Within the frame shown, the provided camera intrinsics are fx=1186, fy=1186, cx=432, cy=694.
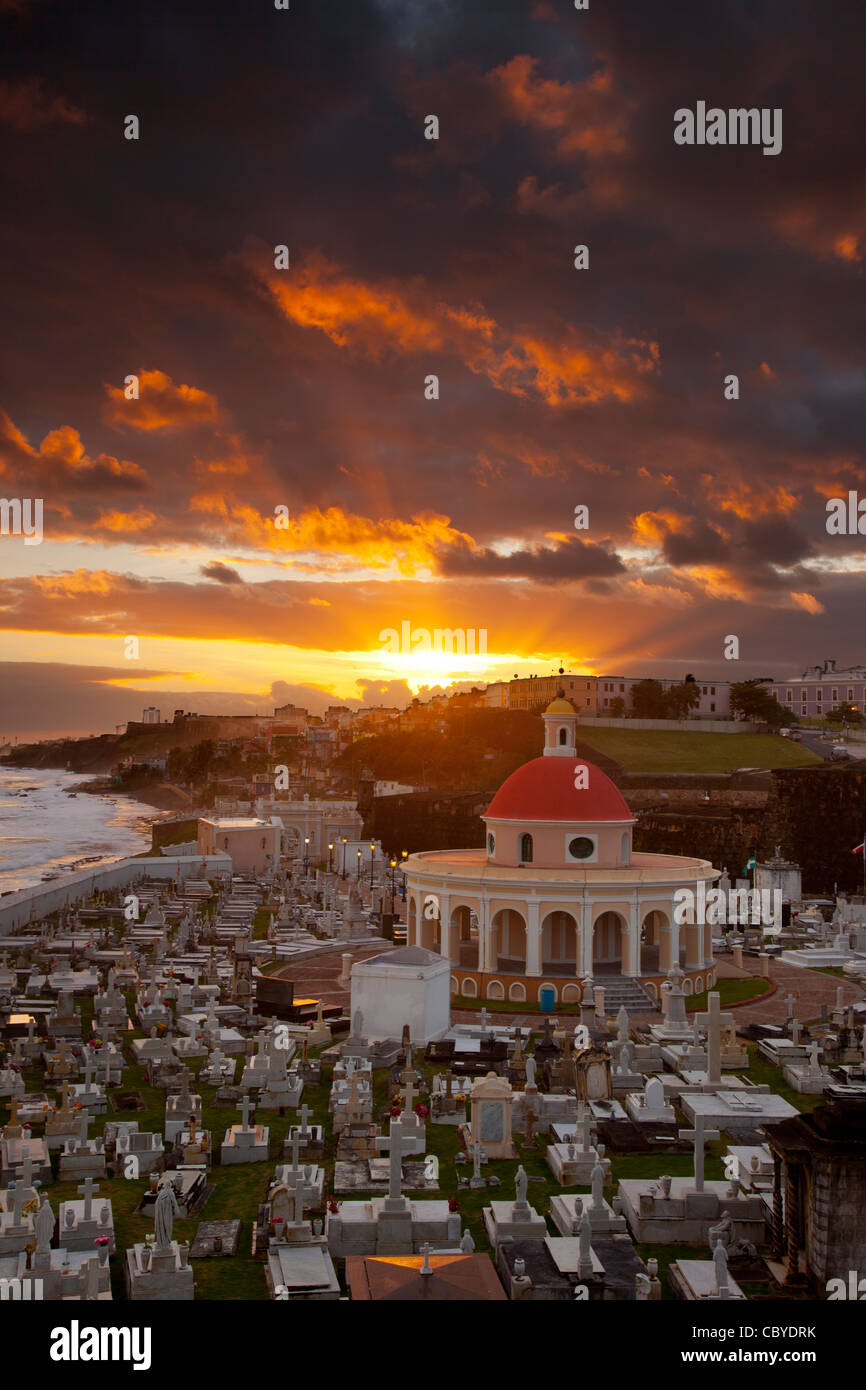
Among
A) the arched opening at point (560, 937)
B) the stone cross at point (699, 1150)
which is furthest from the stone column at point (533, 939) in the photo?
the stone cross at point (699, 1150)

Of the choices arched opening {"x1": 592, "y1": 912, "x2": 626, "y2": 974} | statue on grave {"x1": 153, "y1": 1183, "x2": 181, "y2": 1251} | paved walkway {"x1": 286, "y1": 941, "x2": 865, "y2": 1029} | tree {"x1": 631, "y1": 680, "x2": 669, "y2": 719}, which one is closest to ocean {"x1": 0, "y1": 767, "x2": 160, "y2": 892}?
paved walkway {"x1": 286, "y1": 941, "x2": 865, "y2": 1029}

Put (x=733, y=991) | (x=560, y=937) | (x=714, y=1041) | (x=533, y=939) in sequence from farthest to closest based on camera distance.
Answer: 1. (x=560, y=937)
2. (x=733, y=991)
3. (x=533, y=939)
4. (x=714, y=1041)

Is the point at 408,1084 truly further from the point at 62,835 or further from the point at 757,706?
the point at 62,835

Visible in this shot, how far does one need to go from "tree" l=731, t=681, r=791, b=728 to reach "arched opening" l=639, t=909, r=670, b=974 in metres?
78.9

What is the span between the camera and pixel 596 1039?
78.3 feet

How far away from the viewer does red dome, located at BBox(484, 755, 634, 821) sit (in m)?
31.7

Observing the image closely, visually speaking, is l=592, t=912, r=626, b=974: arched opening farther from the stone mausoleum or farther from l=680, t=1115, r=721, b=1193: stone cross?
l=680, t=1115, r=721, b=1193: stone cross

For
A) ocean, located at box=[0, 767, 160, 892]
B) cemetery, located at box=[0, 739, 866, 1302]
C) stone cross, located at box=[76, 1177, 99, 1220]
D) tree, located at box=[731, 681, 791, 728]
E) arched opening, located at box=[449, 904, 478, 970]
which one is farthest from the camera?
tree, located at box=[731, 681, 791, 728]

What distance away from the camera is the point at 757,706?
111812mm

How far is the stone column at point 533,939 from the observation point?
30203mm

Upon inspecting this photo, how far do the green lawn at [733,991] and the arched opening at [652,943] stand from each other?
1419mm

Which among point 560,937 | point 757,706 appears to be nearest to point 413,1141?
point 560,937

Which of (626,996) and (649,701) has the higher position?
(649,701)

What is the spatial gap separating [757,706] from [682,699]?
8907 mm
